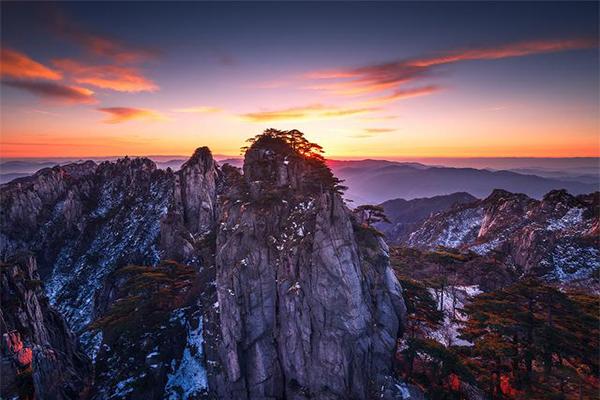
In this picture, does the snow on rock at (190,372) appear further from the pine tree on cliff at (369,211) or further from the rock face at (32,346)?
the pine tree on cliff at (369,211)

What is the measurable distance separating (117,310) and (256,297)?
2319 cm

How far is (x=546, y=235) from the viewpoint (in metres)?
65.3

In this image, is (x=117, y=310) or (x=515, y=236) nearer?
(x=117, y=310)

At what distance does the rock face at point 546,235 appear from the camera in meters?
57.6

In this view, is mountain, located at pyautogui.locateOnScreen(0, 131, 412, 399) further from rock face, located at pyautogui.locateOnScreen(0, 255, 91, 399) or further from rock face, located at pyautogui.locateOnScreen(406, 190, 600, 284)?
rock face, located at pyautogui.locateOnScreen(406, 190, 600, 284)

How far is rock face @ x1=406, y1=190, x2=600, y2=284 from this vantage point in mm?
57625

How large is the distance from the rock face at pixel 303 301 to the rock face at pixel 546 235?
126 feet

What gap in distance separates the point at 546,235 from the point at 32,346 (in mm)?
89085

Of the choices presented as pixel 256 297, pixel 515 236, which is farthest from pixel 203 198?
pixel 515 236

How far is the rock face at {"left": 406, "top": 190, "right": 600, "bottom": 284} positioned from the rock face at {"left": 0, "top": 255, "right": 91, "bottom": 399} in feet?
241

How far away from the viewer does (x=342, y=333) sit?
118 feet

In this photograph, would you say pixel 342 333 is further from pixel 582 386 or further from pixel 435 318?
pixel 582 386

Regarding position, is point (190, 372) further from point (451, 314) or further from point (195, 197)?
point (195, 197)

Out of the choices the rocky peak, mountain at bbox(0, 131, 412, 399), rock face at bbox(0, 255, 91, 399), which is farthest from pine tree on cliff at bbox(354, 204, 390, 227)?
the rocky peak
